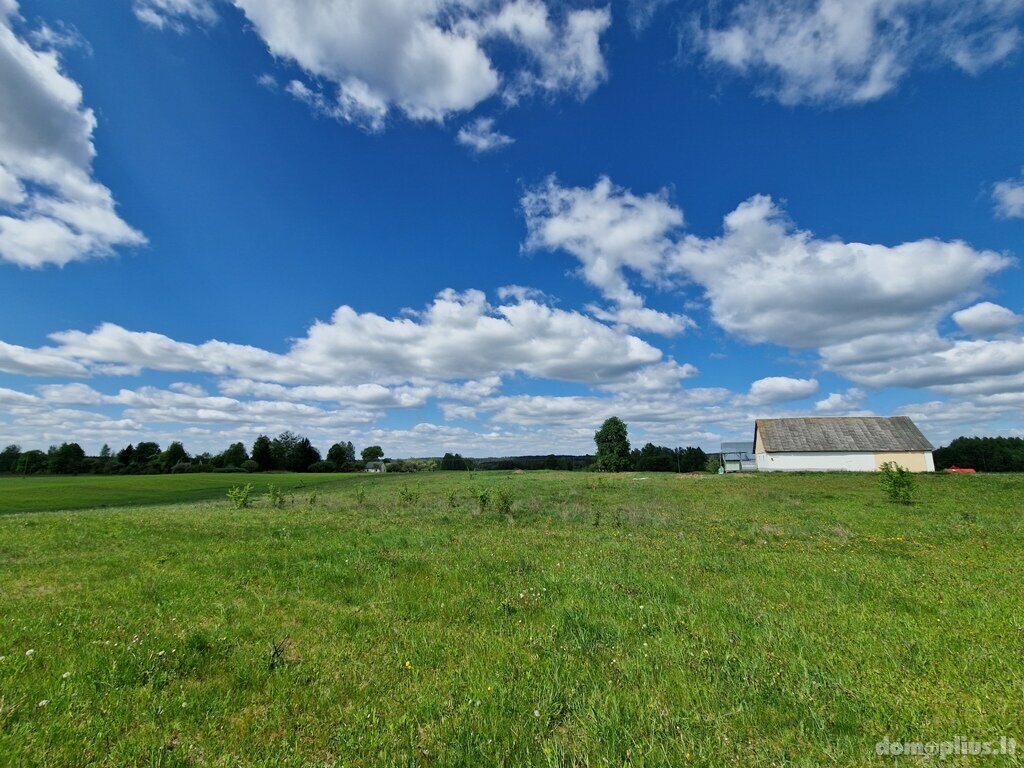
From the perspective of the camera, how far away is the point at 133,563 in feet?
36.8

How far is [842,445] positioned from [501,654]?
7484 centimetres

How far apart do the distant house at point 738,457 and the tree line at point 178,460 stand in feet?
362

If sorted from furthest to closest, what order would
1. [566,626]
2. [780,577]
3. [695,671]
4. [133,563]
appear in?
[133,563]
[780,577]
[566,626]
[695,671]

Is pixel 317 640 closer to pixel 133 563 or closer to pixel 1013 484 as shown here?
pixel 133 563

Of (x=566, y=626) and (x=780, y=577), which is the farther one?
(x=780, y=577)

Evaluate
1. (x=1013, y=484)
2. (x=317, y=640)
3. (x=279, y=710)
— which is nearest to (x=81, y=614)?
(x=317, y=640)

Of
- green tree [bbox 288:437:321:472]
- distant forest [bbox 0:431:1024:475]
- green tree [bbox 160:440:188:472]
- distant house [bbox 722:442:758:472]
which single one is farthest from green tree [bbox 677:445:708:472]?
green tree [bbox 160:440:188:472]

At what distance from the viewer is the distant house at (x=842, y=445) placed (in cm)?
6278

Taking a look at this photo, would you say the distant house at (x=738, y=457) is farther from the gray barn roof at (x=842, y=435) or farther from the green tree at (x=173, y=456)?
the green tree at (x=173, y=456)

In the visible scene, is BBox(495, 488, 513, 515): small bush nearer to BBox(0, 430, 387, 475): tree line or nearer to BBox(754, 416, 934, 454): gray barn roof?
BBox(754, 416, 934, 454): gray barn roof

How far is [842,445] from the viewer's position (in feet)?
213

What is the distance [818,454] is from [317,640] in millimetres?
74859

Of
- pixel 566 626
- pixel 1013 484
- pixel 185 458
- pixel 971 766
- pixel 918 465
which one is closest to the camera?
pixel 971 766

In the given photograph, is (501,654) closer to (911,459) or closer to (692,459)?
(911,459)
